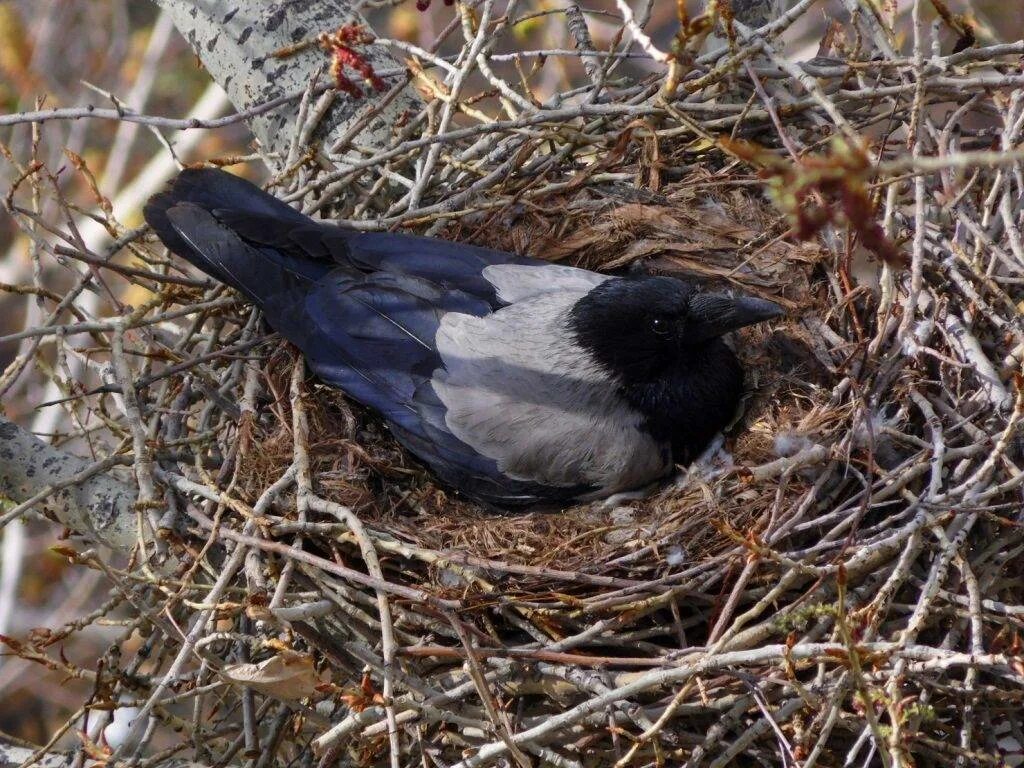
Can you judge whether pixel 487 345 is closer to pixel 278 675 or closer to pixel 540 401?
pixel 540 401

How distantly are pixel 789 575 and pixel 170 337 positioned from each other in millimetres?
2860

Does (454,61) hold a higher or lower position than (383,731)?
higher

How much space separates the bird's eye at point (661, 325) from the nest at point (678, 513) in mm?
423

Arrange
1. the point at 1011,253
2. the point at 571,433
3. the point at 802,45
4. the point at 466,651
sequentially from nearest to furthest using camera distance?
1. the point at 466,651
2. the point at 1011,253
3. the point at 571,433
4. the point at 802,45

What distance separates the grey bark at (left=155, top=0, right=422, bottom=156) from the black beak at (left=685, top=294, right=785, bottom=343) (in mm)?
1497

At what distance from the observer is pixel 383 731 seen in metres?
3.16

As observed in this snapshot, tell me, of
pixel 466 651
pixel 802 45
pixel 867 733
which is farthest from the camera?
pixel 802 45

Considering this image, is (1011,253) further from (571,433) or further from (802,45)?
(802,45)

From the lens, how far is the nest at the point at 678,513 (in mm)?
3105

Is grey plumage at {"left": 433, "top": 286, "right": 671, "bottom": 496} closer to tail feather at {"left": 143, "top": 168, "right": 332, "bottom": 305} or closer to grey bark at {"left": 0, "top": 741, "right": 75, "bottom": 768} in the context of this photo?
tail feather at {"left": 143, "top": 168, "right": 332, "bottom": 305}

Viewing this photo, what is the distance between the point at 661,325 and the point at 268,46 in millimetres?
1888

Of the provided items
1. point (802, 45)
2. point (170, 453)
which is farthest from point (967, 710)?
point (802, 45)

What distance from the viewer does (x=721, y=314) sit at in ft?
14.0

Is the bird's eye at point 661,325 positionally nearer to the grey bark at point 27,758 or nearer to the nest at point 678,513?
the nest at point 678,513
